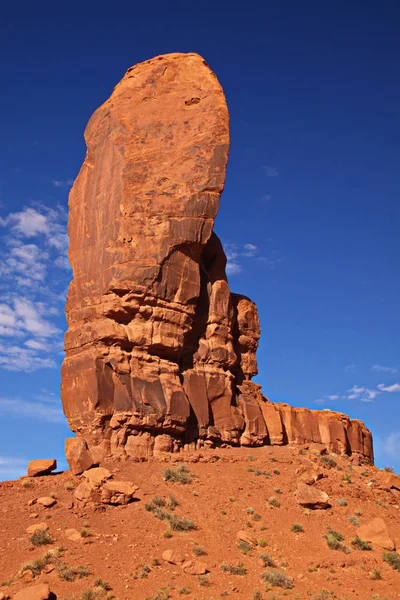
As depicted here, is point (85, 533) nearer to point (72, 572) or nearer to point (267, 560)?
point (72, 572)

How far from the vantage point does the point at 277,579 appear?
68.6ft

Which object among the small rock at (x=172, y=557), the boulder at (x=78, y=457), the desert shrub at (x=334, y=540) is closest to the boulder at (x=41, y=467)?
the boulder at (x=78, y=457)

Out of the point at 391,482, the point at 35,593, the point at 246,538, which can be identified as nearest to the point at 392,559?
the point at 246,538

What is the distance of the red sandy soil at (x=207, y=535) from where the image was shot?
20141mm

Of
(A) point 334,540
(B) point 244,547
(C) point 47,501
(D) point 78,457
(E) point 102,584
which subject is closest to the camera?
(E) point 102,584

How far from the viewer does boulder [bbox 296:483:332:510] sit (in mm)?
28219

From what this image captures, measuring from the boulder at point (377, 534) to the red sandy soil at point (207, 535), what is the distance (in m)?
0.39

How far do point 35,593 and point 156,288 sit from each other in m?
16.7

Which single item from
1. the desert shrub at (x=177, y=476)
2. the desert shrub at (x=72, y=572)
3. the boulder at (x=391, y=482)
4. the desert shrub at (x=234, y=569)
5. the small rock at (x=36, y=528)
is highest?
the boulder at (x=391, y=482)

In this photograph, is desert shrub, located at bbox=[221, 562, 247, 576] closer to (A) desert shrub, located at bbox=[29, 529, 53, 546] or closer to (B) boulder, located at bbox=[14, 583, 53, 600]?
(A) desert shrub, located at bbox=[29, 529, 53, 546]

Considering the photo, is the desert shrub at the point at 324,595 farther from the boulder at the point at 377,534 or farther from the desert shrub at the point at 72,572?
the desert shrub at the point at 72,572

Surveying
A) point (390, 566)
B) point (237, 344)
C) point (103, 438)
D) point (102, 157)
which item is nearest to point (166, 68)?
point (102, 157)

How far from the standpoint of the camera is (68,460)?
27.9 metres

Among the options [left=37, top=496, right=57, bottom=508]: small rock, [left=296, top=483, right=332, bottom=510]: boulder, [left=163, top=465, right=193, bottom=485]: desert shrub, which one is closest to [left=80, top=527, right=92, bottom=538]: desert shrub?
[left=37, top=496, right=57, bottom=508]: small rock
